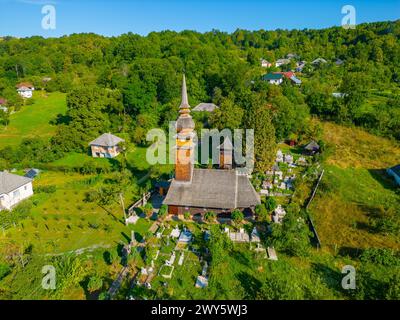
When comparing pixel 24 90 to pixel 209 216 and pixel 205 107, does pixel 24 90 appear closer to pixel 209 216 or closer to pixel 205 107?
pixel 205 107

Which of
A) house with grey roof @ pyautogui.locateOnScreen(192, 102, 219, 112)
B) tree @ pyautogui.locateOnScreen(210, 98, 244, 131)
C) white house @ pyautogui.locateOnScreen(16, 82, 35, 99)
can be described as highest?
white house @ pyautogui.locateOnScreen(16, 82, 35, 99)

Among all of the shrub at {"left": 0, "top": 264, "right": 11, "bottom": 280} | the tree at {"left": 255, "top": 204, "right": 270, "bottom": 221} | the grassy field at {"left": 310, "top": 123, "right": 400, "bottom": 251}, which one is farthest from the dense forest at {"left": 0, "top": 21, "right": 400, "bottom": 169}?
the shrub at {"left": 0, "top": 264, "right": 11, "bottom": 280}

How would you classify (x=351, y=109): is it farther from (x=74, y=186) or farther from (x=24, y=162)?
→ (x=24, y=162)

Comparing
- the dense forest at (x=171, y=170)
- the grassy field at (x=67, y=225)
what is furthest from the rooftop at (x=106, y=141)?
the grassy field at (x=67, y=225)

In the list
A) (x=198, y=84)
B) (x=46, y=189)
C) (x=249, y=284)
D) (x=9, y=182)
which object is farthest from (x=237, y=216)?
(x=198, y=84)

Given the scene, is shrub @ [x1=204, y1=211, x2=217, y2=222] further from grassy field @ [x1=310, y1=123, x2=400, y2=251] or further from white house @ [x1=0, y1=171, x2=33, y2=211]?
white house @ [x1=0, y1=171, x2=33, y2=211]

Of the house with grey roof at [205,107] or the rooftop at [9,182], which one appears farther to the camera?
the house with grey roof at [205,107]

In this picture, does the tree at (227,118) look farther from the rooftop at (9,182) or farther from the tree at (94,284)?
the tree at (94,284)
